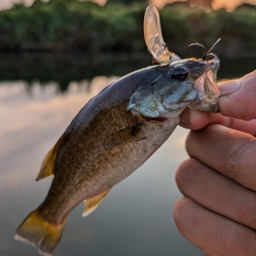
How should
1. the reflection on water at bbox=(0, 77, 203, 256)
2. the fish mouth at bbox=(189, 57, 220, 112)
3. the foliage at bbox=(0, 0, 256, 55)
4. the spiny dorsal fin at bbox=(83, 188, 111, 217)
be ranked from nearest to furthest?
the fish mouth at bbox=(189, 57, 220, 112) < the spiny dorsal fin at bbox=(83, 188, 111, 217) < the reflection on water at bbox=(0, 77, 203, 256) < the foliage at bbox=(0, 0, 256, 55)

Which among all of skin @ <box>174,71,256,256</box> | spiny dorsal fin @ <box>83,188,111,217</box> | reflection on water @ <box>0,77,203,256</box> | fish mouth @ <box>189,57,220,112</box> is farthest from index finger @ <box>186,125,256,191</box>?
reflection on water @ <box>0,77,203,256</box>

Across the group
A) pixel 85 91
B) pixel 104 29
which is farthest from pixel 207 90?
pixel 104 29

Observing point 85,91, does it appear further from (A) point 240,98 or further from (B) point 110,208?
(A) point 240,98

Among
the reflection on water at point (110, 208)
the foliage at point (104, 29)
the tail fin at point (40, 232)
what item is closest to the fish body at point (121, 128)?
the tail fin at point (40, 232)

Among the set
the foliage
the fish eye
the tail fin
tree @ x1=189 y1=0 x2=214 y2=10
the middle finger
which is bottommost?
the foliage

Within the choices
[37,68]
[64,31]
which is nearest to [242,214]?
[37,68]

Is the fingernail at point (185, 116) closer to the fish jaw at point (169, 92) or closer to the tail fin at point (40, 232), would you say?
the fish jaw at point (169, 92)

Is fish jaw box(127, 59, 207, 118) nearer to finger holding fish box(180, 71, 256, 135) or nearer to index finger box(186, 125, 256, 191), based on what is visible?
finger holding fish box(180, 71, 256, 135)
